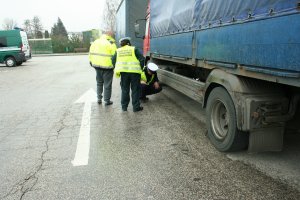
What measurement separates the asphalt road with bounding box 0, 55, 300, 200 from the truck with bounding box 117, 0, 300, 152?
1.50 ft

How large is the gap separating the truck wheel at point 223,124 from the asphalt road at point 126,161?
16 cm

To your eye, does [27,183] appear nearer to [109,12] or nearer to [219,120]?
[219,120]

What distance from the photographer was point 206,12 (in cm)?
478

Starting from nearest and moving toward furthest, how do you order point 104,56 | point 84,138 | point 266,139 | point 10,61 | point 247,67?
point 247,67 < point 266,139 < point 84,138 < point 104,56 < point 10,61

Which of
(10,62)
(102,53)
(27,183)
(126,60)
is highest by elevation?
(102,53)

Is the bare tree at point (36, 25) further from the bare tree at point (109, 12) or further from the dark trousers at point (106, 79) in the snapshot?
the dark trousers at point (106, 79)

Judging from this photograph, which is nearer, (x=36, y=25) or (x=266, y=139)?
(x=266, y=139)

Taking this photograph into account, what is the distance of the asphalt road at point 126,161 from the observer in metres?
3.32

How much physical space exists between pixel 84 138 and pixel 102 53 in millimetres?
2801

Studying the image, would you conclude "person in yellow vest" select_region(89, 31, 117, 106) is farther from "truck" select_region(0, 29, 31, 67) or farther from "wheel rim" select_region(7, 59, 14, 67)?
"wheel rim" select_region(7, 59, 14, 67)

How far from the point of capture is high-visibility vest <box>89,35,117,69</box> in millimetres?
7395

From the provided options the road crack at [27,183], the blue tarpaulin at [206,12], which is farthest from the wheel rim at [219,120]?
the road crack at [27,183]

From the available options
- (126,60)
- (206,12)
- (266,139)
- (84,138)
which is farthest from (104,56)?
(266,139)

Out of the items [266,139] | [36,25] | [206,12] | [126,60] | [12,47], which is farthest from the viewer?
[36,25]
